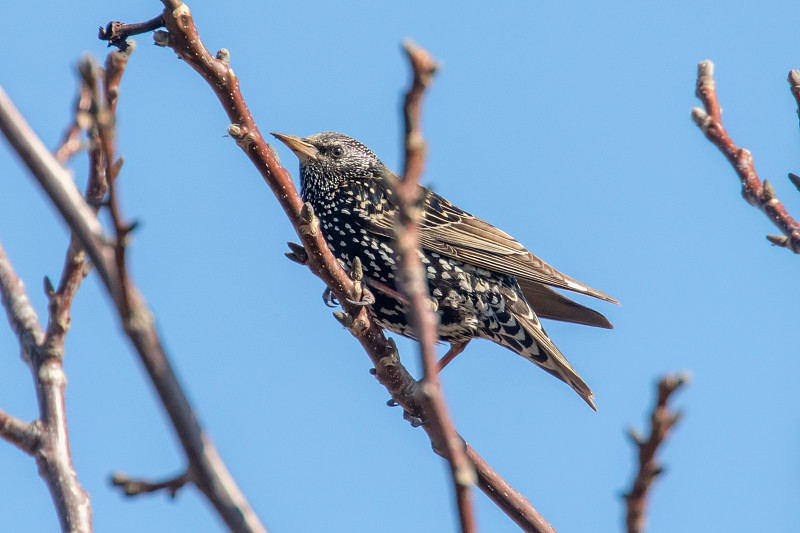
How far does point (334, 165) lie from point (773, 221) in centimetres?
377

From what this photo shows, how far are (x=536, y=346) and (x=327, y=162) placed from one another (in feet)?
6.30

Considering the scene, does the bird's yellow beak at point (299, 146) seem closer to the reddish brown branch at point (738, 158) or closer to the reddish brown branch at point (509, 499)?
the reddish brown branch at point (509, 499)

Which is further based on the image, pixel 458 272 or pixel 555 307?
pixel 555 307

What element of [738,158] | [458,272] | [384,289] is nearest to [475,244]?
[458,272]

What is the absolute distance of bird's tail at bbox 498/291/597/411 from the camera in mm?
5621

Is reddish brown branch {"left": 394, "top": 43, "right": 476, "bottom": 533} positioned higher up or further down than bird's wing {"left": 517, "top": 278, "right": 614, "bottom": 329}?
further down

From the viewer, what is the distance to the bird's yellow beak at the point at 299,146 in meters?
6.21

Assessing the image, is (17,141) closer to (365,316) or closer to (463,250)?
(365,316)

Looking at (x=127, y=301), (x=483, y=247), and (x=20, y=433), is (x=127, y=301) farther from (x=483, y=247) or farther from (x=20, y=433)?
(x=483, y=247)

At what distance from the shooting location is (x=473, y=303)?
569 cm

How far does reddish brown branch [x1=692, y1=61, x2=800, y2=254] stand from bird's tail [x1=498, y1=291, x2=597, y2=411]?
267 cm

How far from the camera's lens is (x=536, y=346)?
5680 mm

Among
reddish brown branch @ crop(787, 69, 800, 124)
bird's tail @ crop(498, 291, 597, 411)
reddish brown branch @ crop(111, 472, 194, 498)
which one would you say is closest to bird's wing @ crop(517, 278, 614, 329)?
bird's tail @ crop(498, 291, 597, 411)

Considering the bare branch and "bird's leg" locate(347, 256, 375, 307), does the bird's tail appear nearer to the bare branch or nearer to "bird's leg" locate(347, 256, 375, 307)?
"bird's leg" locate(347, 256, 375, 307)
